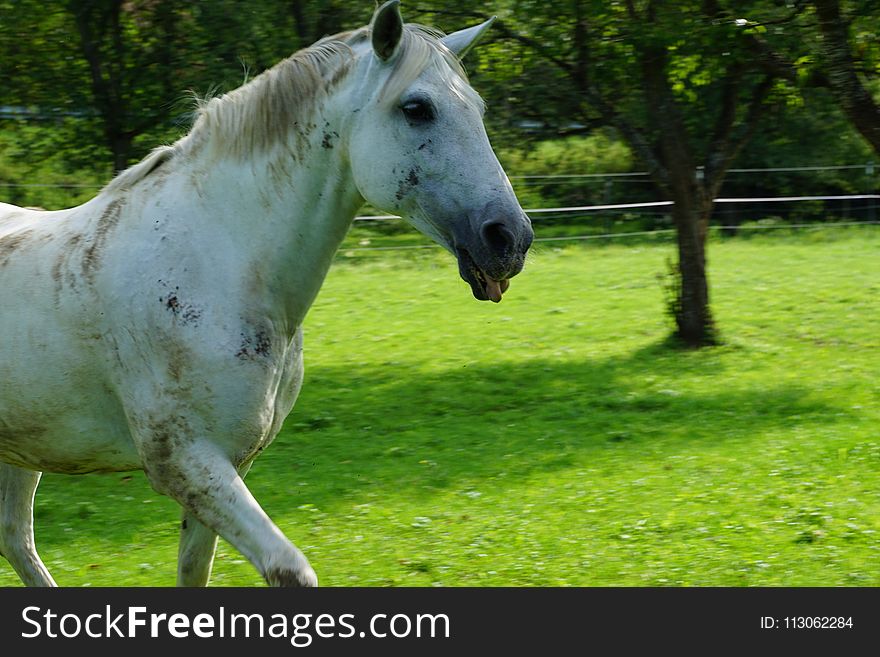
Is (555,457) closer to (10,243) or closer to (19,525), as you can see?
(19,525)

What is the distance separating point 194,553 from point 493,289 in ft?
5.25

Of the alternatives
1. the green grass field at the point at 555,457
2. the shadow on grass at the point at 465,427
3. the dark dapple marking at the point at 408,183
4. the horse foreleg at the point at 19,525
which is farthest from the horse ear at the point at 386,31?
the shadow on grass at the point at 465,427

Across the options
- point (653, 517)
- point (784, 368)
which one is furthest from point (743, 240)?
point (653, 517)

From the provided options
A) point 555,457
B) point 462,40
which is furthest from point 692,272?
point 462,40

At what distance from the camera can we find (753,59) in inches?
381

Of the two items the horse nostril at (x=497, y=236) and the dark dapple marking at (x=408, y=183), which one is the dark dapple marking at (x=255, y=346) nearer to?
the dark dapple marking at (x=408, y=183)

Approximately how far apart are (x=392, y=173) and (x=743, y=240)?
18612 mm

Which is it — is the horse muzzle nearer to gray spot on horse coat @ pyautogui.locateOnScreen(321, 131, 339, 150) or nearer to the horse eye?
the horse eye

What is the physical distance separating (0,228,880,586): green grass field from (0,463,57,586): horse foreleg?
3.21ft

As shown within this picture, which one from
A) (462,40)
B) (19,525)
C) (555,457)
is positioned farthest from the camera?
(555,457)

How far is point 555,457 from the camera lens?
26.7ft

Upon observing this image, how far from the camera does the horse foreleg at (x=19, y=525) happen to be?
15.3ft
